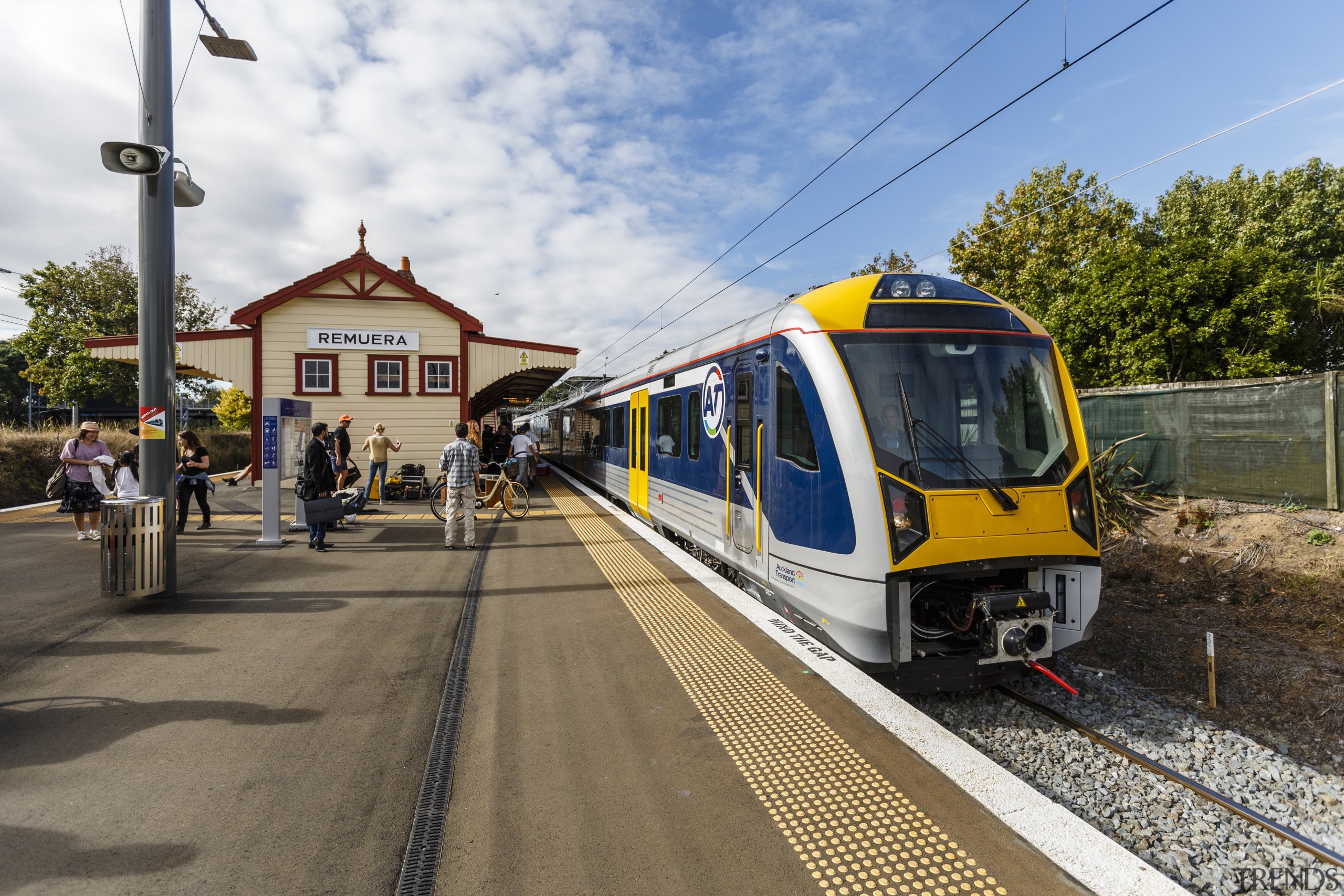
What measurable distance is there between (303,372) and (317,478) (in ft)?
27.6

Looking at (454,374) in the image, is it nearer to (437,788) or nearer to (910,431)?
(910,431)

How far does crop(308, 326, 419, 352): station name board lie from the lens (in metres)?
15.6

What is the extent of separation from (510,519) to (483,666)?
285 inches

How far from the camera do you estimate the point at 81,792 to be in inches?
116

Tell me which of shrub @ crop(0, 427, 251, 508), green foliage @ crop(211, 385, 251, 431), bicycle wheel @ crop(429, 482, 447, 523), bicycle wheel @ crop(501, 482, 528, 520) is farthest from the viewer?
green foliage @ crop(211, 385, 251, 431)

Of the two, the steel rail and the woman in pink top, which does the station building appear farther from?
the steel rail

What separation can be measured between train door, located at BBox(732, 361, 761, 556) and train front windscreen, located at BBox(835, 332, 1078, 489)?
1364 mm

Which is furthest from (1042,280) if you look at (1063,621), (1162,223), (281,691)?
(281,691)

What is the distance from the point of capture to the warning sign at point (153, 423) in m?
6.18

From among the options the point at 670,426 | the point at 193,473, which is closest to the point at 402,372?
the point at 193,473

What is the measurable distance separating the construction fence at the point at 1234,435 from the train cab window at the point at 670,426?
751cm

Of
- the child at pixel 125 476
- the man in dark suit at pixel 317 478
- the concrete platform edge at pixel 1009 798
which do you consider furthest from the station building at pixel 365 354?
the concrete platform edge at pixel 1009 798

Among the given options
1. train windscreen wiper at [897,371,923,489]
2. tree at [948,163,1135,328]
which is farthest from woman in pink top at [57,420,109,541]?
tree at [948,163,1135,328]

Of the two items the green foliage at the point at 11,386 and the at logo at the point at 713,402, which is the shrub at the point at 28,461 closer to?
the at logo at the point at 713,402
